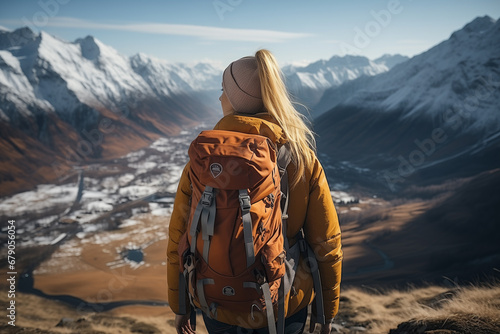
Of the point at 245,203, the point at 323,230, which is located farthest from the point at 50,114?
the point at 245,203

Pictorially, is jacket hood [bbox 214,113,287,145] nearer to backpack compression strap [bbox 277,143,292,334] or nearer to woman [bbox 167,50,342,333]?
woman [bbox 167,50,342,333]

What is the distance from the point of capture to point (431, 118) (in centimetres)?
14388

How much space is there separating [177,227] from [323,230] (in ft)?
4.21

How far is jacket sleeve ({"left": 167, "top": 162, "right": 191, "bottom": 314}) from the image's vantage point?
2.74 meters

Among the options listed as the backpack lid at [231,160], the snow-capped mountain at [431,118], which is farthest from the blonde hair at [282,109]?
the snow-capped mountain at [431,118]

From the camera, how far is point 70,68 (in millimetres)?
190000

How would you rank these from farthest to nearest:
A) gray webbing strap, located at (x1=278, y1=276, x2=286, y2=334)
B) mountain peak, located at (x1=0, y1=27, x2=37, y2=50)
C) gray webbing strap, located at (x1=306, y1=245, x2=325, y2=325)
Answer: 1. mountain peak, located at (x1=0, y1=27, x2=37, y2=50)
2. gray webbing strap, located at (x1=306, y1=245, x2=325, y2=325)
3. gray webbing strap, located at (x1=278, y1=276, x2=286, y2=334)

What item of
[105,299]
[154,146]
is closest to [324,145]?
[154,146]

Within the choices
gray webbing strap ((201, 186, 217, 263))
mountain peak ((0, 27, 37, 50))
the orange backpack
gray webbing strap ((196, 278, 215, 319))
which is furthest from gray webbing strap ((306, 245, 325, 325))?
mountain peak ((0, 27, 37, 50))

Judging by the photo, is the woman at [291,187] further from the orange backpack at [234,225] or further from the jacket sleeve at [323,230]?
the orange backpack at [234,225]

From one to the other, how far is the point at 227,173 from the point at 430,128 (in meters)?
160

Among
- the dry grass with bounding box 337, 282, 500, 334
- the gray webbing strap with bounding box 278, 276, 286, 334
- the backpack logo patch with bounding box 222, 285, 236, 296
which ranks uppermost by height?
the backpack logo patch with bounding box 222, 285, 236, 296

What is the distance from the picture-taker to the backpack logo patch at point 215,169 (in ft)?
7.26

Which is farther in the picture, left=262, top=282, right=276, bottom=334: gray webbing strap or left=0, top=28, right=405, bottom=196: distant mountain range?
left=0, top=28, right=405, bottom=196: distant mountain range
